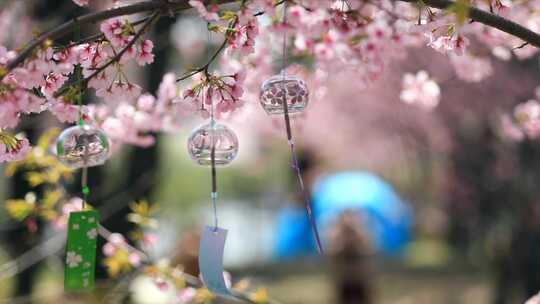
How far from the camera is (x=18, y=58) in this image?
Result: 2.00m

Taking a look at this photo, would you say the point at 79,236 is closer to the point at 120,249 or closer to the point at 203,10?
the point at 203,10

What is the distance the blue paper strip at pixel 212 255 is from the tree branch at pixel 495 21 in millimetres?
826

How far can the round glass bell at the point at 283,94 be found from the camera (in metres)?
2.62

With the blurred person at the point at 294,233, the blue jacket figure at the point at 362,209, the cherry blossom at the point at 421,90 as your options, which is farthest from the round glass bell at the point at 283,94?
the blurred person at the point at 294,233

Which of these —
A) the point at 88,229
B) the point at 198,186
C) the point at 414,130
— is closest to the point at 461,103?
the point at 414,130

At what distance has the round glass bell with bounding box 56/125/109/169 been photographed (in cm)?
242

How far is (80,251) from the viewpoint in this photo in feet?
7.58

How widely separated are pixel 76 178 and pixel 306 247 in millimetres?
9547

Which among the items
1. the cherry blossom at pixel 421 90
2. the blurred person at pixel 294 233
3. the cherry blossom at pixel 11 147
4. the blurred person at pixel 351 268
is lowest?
the blurred person at pixel 294 233

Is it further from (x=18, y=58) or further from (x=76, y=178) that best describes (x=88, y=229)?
(x=76, y=178)

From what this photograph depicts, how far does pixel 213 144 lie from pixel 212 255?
16.0 inches

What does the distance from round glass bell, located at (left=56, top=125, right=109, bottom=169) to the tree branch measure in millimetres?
979

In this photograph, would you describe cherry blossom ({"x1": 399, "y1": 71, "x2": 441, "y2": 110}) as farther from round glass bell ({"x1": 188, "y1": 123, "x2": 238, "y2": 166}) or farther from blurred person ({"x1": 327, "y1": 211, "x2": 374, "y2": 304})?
round glass bell ({"x1": 188, "y1": 123, "x2": 238, "y2": 166})

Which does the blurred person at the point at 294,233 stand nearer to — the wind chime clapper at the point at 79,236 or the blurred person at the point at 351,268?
the blurred person at the point at 351,268
